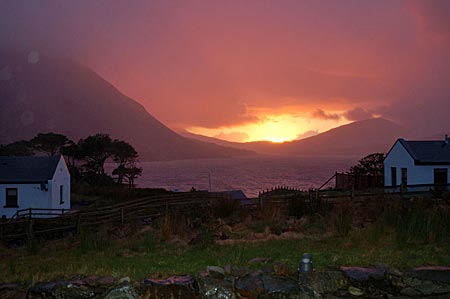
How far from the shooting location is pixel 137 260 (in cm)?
897

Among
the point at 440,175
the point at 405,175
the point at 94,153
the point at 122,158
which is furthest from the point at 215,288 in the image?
the point at 122,158

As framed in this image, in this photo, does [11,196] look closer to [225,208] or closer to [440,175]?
[225,208]

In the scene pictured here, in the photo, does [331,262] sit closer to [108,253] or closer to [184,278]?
[184,278]

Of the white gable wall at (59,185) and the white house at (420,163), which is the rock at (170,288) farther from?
the white gable wall at (59,185)

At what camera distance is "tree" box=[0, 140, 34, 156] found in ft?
207

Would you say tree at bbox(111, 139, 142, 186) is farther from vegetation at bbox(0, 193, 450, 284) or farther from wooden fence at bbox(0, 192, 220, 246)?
vegetation at bbox(0, 193, 450, 284)

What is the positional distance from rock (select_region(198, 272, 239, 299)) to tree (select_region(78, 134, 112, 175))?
68.5m

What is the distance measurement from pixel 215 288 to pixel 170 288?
765 millimetres

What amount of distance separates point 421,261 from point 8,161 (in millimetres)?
35558

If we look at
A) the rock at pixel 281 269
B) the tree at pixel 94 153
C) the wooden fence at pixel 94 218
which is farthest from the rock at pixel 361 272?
the tree at pixel 94 153

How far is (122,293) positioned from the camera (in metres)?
6.74

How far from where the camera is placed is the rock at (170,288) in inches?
268

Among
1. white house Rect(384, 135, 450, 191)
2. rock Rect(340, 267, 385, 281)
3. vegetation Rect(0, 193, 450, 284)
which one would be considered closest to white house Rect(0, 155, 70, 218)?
vegetation Rect(0, 193, 450, 284)

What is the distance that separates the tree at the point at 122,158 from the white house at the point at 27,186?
131ft
